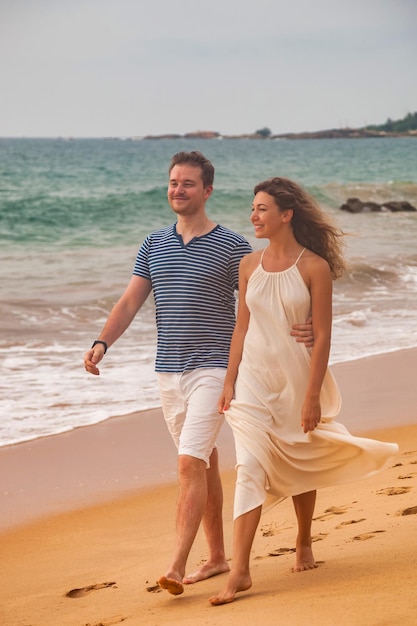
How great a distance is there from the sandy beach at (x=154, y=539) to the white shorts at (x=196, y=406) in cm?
62

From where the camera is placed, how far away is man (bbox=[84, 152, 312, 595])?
4.46 meters

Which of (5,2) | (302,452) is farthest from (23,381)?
(5,2)

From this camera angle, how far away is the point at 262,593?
159 inches

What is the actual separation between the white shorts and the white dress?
0.77 feet

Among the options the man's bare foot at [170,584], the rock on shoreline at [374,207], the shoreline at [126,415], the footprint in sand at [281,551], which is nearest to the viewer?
the man's bare foot at [170,584]

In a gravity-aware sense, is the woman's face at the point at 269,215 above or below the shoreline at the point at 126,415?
above

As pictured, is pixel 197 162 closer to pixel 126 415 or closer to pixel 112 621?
pixel 112 621

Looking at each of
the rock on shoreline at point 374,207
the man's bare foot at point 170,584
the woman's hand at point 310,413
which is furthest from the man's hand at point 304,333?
the rock on shoreline at point 374,207

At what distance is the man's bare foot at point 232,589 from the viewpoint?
401 centimetres

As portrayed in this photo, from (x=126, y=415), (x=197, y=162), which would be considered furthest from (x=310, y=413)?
(x=126, y=415)

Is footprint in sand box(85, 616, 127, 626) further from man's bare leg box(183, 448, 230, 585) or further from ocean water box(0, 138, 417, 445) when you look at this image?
ocean water box(0, 138, 417, 445)

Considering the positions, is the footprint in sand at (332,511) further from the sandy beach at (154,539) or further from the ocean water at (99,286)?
the ocean water at (99,286)

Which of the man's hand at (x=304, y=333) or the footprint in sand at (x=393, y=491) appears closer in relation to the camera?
the man's hand at (x=304, y=333)

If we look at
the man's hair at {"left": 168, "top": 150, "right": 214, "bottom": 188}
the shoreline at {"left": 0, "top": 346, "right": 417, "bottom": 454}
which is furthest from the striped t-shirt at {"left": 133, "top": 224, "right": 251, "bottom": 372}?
the shoreline at {"left": 0, "top": 346, "right": 417, "bottom": 454}
